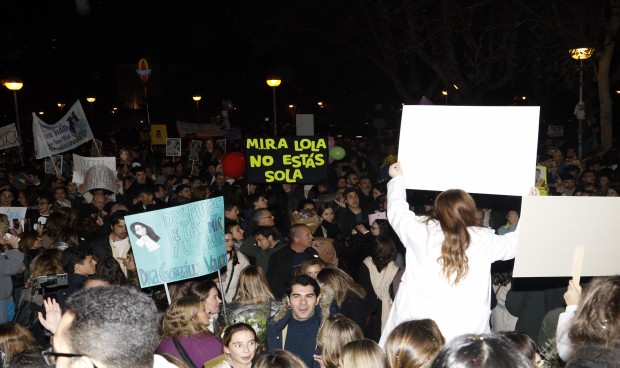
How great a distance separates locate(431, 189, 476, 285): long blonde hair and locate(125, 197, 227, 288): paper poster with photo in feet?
9.11

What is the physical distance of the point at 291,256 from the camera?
7.62m

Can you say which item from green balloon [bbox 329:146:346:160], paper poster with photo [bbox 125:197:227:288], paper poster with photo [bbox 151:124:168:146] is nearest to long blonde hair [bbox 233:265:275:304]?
paper poster with photo [bbox 125:197:227:288]

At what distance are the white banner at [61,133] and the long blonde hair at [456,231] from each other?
1146 centimetres

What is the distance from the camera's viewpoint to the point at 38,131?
→ 14094 mm

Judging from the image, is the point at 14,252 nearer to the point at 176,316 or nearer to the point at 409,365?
the point at 176,316

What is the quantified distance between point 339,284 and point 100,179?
7.12 metres

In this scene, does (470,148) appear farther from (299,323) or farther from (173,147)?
(173,147)

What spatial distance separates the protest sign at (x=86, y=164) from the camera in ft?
40.6

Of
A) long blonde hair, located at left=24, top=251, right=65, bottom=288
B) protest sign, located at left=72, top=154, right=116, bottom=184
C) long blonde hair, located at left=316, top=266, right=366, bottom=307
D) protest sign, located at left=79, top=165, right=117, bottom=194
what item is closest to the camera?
long blonde hair, located at left=316, top=266, right=366, bottom=307

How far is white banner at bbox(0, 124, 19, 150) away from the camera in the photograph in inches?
653

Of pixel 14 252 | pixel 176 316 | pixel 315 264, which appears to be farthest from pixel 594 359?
pixel 14 252

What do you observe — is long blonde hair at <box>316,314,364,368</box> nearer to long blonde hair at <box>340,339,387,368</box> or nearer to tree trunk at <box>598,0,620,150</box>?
long blonde hair at <box>340,339,387,368</box>

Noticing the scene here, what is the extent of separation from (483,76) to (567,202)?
1957 centimetres

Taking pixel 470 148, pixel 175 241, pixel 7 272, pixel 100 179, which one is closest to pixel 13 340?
pixel 175 241
